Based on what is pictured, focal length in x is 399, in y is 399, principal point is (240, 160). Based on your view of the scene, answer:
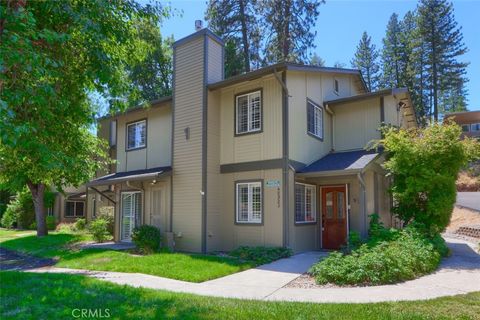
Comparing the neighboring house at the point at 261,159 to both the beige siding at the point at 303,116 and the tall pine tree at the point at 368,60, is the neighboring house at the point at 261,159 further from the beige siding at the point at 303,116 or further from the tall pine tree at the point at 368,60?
the tall pine tree at the point at 368,60

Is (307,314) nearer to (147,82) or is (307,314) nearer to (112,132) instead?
(112,132)

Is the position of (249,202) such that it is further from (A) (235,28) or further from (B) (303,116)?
(A) (235,28)

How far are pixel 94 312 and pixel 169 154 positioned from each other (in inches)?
431

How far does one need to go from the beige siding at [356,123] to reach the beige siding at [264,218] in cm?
462

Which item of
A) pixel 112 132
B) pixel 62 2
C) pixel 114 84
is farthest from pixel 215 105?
pixel 112 132

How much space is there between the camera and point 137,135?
18.6 metres

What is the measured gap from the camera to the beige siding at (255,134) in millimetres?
13461

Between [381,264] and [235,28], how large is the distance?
25374 mm

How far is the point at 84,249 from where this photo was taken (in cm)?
1506

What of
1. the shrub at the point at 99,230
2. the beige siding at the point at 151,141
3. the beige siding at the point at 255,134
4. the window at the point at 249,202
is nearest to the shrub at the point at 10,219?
the beige siding at the point at 151,141

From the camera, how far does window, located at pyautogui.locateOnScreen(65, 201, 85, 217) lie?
99.5 feet

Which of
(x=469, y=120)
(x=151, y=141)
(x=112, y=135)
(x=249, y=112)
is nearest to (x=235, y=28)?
(x=112, y=135)

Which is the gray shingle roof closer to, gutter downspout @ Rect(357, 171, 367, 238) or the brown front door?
gutter downspout @ Rect(357, 171, 367, 238)

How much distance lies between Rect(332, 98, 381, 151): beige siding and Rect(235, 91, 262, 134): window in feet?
13.4
